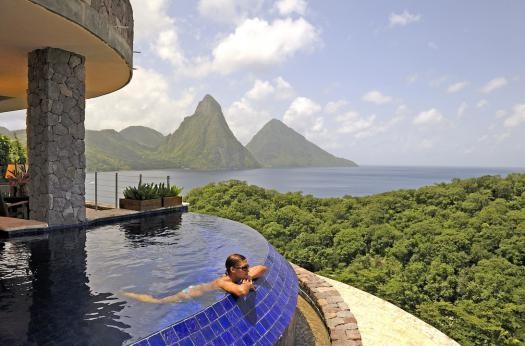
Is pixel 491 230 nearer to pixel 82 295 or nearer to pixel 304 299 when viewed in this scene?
pixel 304 299

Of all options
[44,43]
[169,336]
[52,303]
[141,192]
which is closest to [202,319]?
[169,336]

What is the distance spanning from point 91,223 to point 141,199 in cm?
184

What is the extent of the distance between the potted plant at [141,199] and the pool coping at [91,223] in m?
0.19

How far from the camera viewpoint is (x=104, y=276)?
5.20 meters

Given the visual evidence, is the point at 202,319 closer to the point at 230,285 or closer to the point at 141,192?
the point at 230,285

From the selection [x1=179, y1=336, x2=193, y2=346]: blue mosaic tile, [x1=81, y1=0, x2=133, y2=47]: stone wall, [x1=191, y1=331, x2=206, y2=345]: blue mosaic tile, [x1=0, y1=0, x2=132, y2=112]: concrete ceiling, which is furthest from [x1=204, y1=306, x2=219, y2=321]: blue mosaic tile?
[x1=81, y1=0, x2=133, y2=47]: stone wall

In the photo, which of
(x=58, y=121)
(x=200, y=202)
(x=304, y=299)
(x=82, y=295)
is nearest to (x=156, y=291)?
(x=82, y=295)

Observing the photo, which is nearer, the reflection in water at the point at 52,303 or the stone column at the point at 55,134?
the reflection in water at the point at 52,303

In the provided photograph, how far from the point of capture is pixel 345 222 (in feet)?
56.3

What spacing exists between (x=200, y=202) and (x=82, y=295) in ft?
51.5

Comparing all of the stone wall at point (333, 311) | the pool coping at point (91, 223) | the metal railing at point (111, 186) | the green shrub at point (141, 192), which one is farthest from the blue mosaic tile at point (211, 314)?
the metal railing at point (111, 186)

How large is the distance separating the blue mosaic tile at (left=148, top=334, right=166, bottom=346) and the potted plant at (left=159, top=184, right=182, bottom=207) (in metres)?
7.91

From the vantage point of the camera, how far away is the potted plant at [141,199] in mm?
10508

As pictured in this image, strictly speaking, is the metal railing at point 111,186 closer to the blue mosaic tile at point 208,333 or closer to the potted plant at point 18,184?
the potted plant at point 18,184
